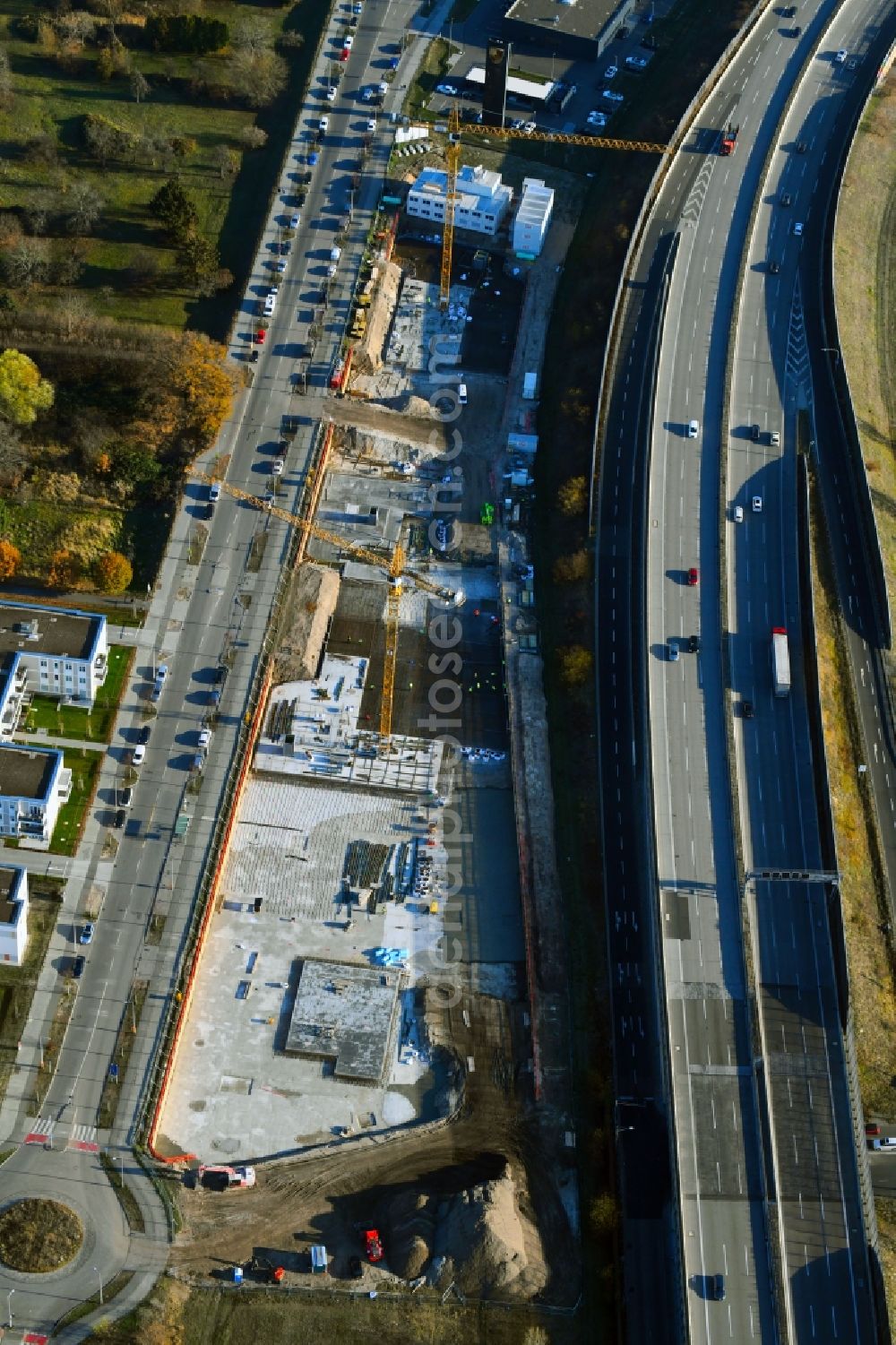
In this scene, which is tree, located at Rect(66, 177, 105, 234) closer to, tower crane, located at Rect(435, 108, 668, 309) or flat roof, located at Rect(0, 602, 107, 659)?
tower crane, located at Rect(435, 108, 668, 309)

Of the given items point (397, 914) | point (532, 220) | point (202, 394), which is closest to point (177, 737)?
point (397, 914)

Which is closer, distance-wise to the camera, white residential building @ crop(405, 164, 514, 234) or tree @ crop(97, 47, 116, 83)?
white residential building @ crop(405, 164, 514, 234)

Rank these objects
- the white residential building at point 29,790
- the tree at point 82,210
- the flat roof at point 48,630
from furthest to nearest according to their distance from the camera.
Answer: the tree at point 82,210
the flat roof at point 48,630
the white residential building at point 29,790

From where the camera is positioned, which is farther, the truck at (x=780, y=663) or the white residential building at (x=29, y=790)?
the truck at (x=780, y=663)

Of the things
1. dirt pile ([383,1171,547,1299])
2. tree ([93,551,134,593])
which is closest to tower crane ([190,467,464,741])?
tree ([93,551,134,593])

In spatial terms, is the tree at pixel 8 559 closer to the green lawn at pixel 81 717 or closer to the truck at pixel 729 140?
the green lawn at pixel 81 717

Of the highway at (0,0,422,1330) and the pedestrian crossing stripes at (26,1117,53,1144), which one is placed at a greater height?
the highway at (0,0,422,1330)

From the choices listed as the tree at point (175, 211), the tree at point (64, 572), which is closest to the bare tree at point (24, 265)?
the tree at point (175, 211)
